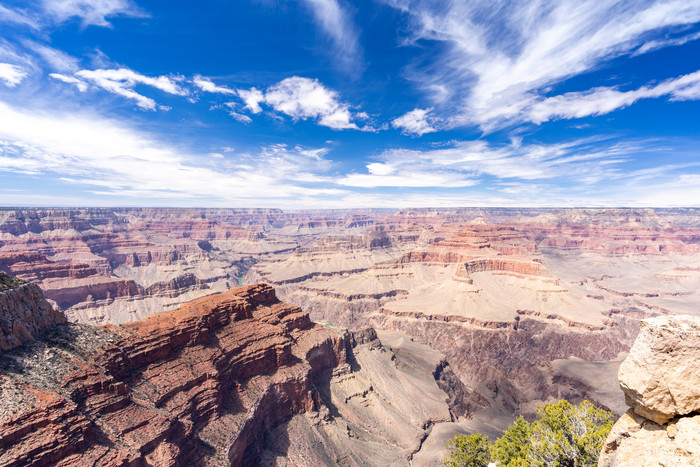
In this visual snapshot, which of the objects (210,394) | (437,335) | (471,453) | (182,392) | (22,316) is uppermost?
(22,316)

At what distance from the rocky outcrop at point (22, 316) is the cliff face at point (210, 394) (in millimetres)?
1010

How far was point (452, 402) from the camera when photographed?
266 ft

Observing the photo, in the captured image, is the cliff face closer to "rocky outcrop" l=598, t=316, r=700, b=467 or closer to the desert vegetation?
the desert vegetation

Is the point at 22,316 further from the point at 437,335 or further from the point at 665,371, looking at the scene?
the point at 437,335

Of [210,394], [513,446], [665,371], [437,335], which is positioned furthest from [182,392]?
[437,335]

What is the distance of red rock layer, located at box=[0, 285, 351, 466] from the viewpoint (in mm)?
28859

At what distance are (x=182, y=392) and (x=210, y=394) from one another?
3678 mm

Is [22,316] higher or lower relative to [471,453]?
higher

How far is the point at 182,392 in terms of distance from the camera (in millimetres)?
42562

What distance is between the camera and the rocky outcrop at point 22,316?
3391 cm

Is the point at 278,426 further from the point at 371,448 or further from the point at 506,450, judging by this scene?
the point at 506,450

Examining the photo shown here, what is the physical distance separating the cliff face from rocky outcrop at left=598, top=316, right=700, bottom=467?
130 feet

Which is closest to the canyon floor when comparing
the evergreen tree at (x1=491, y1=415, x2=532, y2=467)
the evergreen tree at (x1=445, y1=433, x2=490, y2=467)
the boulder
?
the evergreen tree at (x1=445, y1=433, x2=490, y2=467)

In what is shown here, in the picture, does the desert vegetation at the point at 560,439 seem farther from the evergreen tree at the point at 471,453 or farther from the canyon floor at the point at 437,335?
the canyon floor at the point at 437,335
